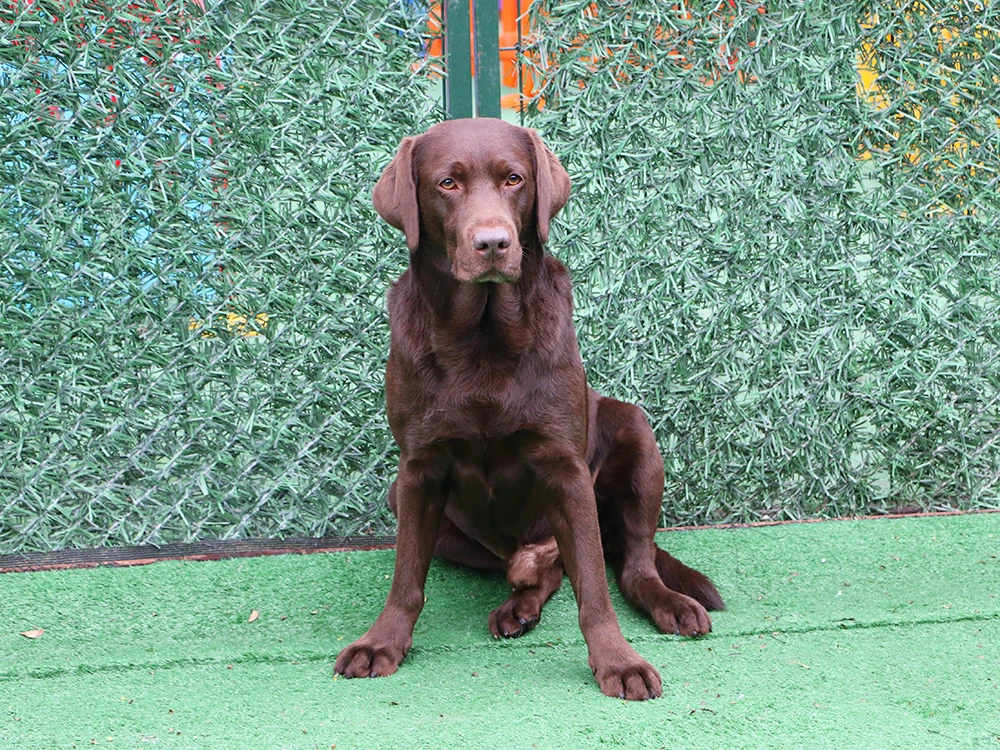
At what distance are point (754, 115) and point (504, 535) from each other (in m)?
1.77

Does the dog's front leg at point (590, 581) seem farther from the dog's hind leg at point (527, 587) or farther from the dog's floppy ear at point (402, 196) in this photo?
the dog's floppy ear at point (402, 196)

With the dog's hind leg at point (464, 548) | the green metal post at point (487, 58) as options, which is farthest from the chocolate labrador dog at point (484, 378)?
the green metal post at point (487, 58)

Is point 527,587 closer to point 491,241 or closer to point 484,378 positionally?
point 484,378

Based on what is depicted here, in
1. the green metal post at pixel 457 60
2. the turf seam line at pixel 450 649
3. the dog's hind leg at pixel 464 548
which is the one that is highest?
the green metal post at pixel 457 60

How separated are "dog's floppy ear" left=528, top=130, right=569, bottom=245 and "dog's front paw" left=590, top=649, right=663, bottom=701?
103 centimetres

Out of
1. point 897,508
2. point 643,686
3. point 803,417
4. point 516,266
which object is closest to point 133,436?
point 516,266

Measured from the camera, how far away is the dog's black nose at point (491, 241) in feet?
7.42

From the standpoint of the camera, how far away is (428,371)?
101 inches

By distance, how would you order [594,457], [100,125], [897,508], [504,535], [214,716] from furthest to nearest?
[897,508], [100,125], [594,457], [504,535], [214,716]

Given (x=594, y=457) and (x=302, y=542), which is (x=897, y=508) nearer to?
(x=594, y=457)

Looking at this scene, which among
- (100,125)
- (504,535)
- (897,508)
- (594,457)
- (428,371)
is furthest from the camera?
(897,508)

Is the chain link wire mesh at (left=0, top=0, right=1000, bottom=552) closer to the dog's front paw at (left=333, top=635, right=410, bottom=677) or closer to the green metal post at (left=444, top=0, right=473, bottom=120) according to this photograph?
the green metal post at (left=444, top=0, right=473, bottom=120)

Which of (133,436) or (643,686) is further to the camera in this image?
(133,436)

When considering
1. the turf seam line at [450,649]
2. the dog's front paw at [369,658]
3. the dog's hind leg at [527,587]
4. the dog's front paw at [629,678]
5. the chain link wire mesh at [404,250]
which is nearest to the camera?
the dog's front paw at [629,678]
